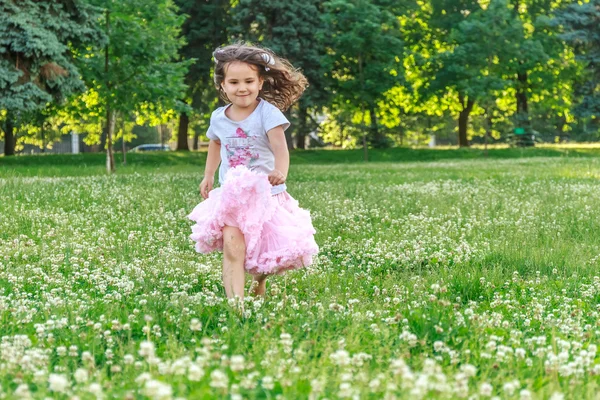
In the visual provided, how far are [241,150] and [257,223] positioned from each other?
2.22 ft

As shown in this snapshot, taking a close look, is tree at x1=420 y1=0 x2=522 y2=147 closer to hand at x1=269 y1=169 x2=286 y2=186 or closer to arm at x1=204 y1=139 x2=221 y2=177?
arm at x1=204 y1=139 x2=221 y2=177

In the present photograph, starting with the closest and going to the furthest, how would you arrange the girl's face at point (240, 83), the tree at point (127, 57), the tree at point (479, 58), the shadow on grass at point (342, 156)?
1. the girl's face at point (240, 83)
2. the tree at point (127, 57)
3. the shadow on grass at point (342, 156)
4. the tree at point (479, 58)

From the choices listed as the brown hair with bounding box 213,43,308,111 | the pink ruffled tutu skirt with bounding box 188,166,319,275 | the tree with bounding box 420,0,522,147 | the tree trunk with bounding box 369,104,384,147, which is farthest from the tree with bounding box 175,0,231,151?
the pink ruffled tutu skirt with bounding box 188,166,319,275

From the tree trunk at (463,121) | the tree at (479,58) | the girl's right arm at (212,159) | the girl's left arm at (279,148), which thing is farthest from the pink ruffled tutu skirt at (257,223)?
the tree trunk at (463,121)

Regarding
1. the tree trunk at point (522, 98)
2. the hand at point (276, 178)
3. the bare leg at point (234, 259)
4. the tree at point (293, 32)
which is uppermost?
the tree at point (293, 32)

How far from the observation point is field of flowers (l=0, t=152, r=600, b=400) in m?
3.03

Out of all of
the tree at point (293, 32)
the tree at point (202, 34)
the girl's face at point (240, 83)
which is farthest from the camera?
the tree at point (202, 34)

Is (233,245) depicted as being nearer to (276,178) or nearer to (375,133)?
(276,178)

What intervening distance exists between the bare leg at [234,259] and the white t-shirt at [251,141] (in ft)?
1.48

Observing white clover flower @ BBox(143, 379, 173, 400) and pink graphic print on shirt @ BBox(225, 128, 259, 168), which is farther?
pink graphic print on shirt @ BBox(225, 128, 259, 168)

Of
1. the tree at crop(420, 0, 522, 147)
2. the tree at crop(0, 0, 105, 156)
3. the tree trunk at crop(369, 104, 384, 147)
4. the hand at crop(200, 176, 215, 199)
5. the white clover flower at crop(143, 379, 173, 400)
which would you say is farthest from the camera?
the tree trunk at crop(369, 104, 384, 147)

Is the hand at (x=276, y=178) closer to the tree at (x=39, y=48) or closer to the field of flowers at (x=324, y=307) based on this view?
the field of flowers at (x=324, y=307)

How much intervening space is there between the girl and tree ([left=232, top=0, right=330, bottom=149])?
110ft

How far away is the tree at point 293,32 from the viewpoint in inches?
1572
